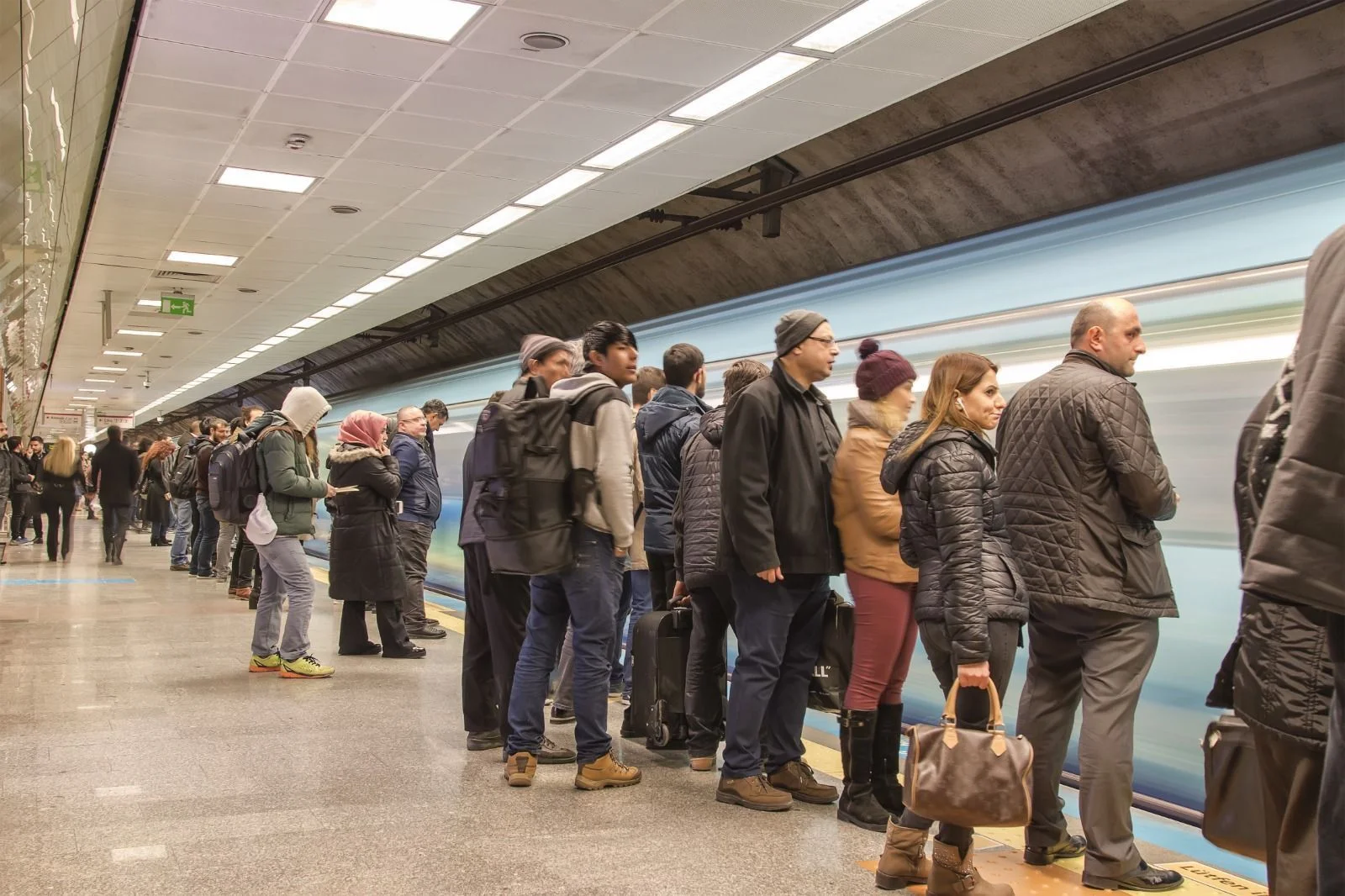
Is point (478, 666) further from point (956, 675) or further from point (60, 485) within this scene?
point (60, 485)

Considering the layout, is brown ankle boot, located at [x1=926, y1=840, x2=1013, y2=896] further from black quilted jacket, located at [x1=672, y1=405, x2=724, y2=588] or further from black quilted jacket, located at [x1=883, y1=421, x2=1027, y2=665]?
black quilted jacket, located at [x1=672, y1=405, x2=724, y2=588]

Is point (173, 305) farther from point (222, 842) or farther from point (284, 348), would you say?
point (222, 842)

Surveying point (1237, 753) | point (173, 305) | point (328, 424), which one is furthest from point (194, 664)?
point (328, 424)

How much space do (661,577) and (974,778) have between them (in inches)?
111

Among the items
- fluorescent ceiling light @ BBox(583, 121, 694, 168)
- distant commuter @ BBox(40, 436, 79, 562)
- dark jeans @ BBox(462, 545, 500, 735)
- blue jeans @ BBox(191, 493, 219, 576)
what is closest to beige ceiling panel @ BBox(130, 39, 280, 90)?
fluorescent ceiling light @ BBox(583, 121, 694, 168)

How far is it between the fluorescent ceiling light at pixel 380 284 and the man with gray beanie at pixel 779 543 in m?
8.61

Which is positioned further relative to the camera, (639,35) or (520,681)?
(639,35)

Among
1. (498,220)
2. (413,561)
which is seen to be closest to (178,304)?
(498,220)

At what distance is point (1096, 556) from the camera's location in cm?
342

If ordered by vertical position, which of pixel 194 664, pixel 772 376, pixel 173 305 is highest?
pixel 173 305

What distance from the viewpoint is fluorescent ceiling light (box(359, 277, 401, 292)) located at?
12.1 meters

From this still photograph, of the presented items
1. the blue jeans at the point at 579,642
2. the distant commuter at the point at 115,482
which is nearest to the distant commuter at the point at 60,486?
the distant commuter at the point at 115,482

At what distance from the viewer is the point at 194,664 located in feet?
22.7

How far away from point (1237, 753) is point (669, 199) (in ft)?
23.7
